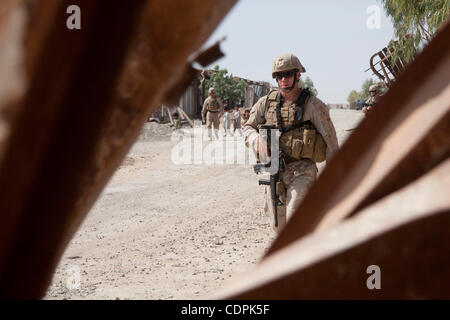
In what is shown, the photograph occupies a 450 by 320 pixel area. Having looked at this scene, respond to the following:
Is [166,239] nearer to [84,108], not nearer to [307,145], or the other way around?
[307,145]

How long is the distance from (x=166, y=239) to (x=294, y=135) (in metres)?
2.20

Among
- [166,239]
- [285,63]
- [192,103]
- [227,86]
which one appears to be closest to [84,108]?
[285,63]

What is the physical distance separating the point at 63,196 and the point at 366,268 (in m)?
0.34

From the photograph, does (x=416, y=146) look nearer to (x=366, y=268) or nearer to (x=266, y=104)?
(x=366, y=268)

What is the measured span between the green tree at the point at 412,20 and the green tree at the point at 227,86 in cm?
1870

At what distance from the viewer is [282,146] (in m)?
4.36

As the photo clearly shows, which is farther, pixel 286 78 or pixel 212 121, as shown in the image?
pixel 212 121

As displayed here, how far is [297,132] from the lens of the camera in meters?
4.31

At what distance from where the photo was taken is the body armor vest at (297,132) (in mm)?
4234

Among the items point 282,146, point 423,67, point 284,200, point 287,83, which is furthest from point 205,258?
point 423,67

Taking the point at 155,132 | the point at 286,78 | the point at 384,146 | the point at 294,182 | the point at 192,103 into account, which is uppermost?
the point at 192,103

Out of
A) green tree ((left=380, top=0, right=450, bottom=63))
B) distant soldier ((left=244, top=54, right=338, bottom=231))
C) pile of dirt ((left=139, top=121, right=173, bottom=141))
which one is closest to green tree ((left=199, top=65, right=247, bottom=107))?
pile of dirt ((left=139, top=121, right=173, bottom=141))

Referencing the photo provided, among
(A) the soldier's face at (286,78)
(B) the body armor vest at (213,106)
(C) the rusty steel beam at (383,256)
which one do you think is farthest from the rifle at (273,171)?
(B) the body armor vest at (213,106)

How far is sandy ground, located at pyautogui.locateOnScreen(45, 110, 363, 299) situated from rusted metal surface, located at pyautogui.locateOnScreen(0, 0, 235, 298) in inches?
77.7
